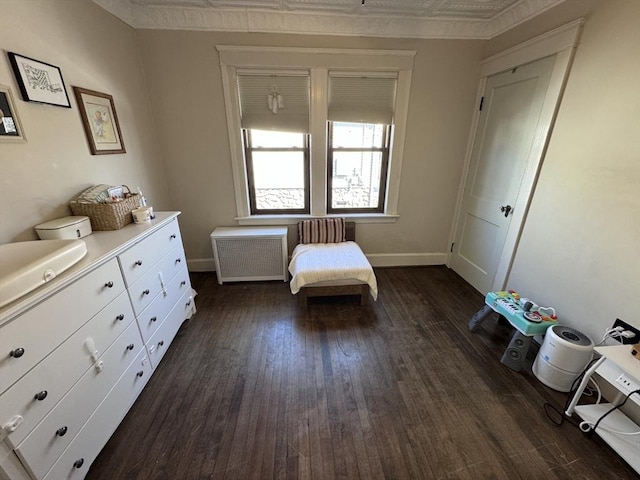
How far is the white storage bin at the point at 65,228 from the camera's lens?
1.47 m

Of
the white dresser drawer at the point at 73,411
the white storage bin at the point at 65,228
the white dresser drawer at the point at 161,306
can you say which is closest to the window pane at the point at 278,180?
the white dresser drawer at the point at 161,306

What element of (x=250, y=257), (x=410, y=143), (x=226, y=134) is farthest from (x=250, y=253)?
(x=410, y=143)

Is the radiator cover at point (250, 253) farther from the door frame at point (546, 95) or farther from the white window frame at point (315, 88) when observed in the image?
the door frame at point (546, 95)

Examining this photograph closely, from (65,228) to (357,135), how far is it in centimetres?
262

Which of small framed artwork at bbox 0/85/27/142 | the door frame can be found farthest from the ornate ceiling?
small framed artwork at bbox 0/85/27/142

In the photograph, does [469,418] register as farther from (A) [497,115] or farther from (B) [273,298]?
(A) [497,115]

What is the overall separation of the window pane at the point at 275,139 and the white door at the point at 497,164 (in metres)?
1.94

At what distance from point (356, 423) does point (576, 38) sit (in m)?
2.90

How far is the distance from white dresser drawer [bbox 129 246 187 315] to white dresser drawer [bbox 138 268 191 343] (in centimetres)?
4

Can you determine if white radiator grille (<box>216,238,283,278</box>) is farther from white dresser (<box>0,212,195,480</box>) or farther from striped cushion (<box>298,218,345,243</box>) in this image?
white dresser (<box>0,212,195,480</box>)

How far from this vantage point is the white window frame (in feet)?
8.29

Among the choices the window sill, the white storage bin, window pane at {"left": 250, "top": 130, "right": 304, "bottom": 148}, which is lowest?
the window sill

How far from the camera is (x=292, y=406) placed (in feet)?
5.44

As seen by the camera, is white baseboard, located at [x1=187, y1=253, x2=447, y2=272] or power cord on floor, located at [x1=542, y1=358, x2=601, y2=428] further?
white baseboard, located at [x1=187, y1=253, x2=447, y2=272]
